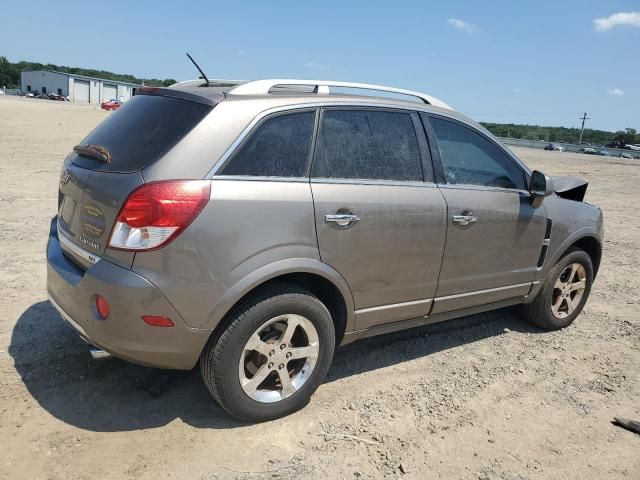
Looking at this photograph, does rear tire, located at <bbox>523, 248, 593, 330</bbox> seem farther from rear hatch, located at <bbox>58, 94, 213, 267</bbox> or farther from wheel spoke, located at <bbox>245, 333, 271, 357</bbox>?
rear hatch, located at <bbox>58, 94, 213, 267</bbox>

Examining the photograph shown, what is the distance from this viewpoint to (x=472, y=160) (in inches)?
154

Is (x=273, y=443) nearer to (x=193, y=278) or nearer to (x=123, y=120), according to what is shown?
(x=193, y=278)

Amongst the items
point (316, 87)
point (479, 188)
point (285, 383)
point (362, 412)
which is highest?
point (316, 87)

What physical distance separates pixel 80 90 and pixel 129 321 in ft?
375

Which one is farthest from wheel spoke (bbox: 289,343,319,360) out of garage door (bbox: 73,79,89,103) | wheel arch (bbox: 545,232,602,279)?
garage door (bbox: 73,79,89,103)

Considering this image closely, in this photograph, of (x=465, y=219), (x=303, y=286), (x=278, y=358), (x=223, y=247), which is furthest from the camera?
(x=465, y=219)

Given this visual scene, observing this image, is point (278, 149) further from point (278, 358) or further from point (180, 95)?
point (278, 358)

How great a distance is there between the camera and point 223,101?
2.89m

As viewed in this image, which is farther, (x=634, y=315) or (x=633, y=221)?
(x=633, y=221)

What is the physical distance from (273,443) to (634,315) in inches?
165

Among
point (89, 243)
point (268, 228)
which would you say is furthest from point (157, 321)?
point (268, 228)

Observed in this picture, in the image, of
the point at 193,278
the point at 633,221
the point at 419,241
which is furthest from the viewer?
the point at 633,221

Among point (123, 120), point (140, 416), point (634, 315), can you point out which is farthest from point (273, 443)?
point (634, 315)

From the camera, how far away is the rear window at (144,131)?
2789 mm
